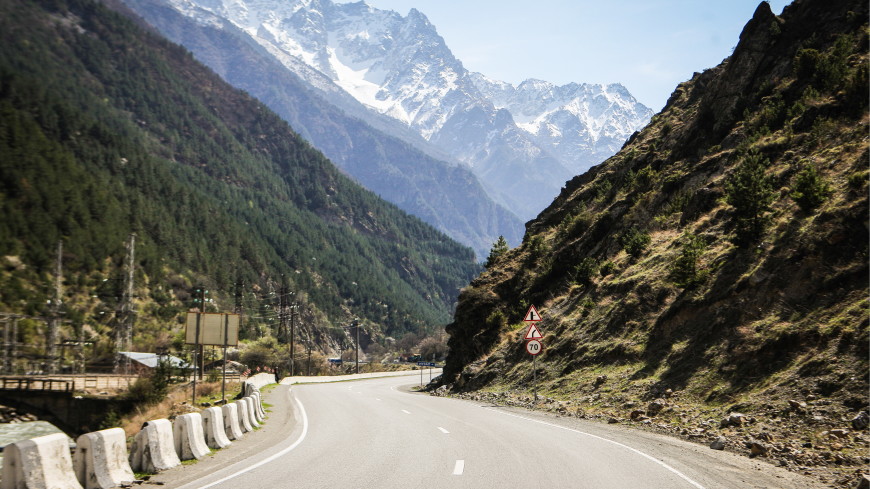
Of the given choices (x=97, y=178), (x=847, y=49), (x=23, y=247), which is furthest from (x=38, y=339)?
(x=847, y=49)

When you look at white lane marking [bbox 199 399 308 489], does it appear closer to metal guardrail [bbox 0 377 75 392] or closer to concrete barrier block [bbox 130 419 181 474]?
concrete barrier block [bbox 130 419 181 474]

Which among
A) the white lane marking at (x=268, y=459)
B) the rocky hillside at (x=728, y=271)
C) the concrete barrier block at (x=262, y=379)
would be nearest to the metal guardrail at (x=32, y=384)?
the concrete barrier block at (x=262, y=379)

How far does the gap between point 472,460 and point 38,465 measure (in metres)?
7.18

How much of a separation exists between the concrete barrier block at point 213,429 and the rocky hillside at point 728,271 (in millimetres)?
10944

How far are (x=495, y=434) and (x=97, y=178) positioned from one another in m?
137

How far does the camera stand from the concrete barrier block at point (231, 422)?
16250mm

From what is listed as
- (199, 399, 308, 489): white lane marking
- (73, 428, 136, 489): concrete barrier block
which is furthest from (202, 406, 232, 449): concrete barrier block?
(73, 428, 136, 489): concrete barrier block

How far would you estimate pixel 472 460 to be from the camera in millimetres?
12844

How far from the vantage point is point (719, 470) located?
471 inches

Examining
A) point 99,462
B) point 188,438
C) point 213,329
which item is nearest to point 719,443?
point 188,438

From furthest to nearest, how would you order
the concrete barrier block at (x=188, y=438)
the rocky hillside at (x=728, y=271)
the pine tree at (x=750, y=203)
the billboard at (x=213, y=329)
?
1. the billboard at (x=213, y=329)
2. the pine tree at (x=750, y=203)
3. the rocky hillside at (x=728, y=271)
4. the concrete barrier block at (x=188, y=438)

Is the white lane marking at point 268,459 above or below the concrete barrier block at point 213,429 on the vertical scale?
below

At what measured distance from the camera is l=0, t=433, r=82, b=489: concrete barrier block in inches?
330

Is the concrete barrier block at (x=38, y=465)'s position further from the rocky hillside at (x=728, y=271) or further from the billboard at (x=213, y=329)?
the billboard at (x=213, y=329)
